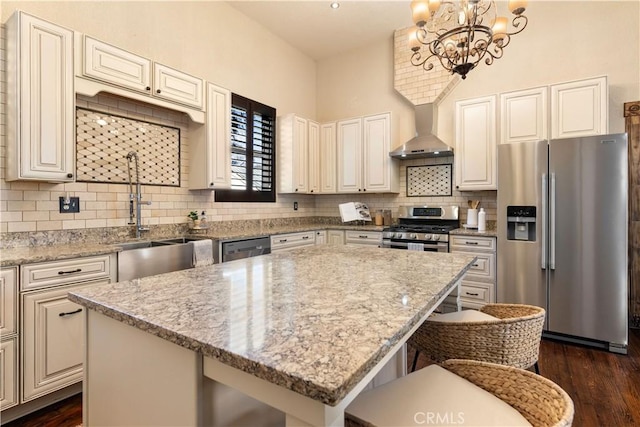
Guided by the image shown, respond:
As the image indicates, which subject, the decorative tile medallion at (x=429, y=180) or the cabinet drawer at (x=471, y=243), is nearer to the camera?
the cabinet drawer at (x=471, y=243)

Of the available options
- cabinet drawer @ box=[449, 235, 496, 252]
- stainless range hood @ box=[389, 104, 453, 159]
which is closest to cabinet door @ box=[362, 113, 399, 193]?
stainless range hood @ box=[389, 104, 453, 159]

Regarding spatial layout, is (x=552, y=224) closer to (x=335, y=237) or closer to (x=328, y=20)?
(x=335, y=237)

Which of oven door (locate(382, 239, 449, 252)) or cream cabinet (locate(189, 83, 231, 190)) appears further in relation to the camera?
oven door (locate(382, 239, 449, 252))

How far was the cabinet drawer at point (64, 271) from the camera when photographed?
6.27ft

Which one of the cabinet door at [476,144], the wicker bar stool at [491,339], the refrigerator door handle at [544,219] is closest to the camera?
the wicker bar stool at [491,339]

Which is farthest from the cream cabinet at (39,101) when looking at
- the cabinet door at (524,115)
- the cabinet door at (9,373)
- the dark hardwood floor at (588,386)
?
the cabinet door at (524,115)

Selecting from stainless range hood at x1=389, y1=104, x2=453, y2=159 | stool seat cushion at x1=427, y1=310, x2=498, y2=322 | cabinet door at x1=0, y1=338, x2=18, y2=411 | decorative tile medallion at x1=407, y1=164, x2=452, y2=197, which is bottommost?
cabinet door at x1=0, y1=338, x2=18, y2=411

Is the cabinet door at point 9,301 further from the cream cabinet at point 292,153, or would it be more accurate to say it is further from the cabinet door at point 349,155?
the cabinet door at point 349,155

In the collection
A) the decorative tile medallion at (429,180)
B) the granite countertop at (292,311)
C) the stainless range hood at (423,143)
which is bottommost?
the granite countertop at (292,311)

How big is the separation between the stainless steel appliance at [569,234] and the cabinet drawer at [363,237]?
136 centimetres

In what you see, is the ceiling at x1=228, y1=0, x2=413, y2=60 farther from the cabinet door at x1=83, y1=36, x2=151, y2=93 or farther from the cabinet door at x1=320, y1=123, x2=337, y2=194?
the cabinet door at x1=83, y1=36, x2=151, y2=93

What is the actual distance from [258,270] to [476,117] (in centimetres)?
320

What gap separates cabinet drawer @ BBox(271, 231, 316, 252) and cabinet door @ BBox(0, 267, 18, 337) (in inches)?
83.0

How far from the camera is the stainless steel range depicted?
12.0ft
